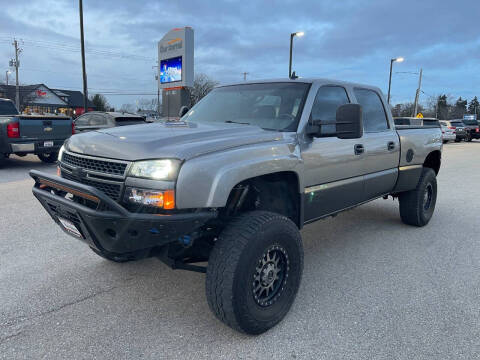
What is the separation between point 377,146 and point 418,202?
1.40m

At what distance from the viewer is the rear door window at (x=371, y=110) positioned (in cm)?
423

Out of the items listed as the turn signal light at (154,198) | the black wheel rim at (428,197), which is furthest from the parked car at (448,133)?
the turn signal light at (154,198)

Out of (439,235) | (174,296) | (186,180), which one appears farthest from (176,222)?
(439,235)

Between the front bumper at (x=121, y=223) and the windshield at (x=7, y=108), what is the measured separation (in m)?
9.99

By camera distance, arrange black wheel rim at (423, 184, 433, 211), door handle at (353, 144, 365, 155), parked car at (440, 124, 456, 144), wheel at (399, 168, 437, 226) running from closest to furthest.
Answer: door handle at (353, 144, 365, 155) → wheel at (399, 168, 437, 226) → black wheel rim at (423, 184, 433, 211) → parked car at (440, 124, 456, 144)

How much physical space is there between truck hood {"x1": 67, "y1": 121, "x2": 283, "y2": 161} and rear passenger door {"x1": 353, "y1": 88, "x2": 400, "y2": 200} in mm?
1479

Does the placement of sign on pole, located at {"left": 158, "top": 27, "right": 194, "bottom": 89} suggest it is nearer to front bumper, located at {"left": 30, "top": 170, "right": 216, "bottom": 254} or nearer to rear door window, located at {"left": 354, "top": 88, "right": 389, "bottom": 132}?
rear door window, located at {"left": 354, "top": 88, "right": 389, "bottom": 132}

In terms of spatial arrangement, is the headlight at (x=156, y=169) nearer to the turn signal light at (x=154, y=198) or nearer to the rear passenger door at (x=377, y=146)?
the turn signal light at (x=154, y=198)

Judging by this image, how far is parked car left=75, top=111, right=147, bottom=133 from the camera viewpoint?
11461 millimetres

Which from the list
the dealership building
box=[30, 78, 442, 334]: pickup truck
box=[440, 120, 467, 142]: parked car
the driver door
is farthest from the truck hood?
the dealership building

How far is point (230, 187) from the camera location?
251cm

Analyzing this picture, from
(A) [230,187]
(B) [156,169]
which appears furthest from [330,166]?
(B) [156,169]

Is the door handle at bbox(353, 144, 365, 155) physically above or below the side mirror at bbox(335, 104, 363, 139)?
below

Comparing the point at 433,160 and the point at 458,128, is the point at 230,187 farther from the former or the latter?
the point at 458,128
